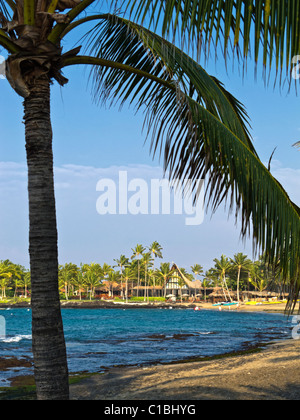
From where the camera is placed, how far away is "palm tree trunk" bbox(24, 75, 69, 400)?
4391mm

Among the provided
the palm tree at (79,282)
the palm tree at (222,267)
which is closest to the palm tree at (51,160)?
the palm tree at (222,267)

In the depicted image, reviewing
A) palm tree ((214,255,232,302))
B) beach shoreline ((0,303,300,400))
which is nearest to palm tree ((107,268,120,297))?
palm tree ((214,255,232,302))

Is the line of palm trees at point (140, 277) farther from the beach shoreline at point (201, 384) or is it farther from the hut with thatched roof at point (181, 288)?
the beach shoreline at point (201, 384)

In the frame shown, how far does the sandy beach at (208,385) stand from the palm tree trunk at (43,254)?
6537 millimetres

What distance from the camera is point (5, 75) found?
459 centimetres

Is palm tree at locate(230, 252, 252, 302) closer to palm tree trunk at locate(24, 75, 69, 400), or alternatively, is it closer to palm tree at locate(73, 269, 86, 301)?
palm tree at locate(73, 269, 86, 301)

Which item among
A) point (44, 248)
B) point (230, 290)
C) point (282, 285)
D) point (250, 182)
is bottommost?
point (230, 290)

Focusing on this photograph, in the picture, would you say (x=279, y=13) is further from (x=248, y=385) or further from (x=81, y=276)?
(x=81, y=276)

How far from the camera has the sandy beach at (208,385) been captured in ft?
34.3

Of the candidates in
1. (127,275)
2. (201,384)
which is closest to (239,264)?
(127,275)

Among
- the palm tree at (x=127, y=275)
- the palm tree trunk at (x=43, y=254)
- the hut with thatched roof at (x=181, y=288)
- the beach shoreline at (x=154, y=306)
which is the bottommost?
the beach shoreline at (x=154, y=306)

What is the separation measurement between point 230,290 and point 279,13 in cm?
13032

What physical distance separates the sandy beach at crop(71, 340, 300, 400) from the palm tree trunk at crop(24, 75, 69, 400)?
654cm
